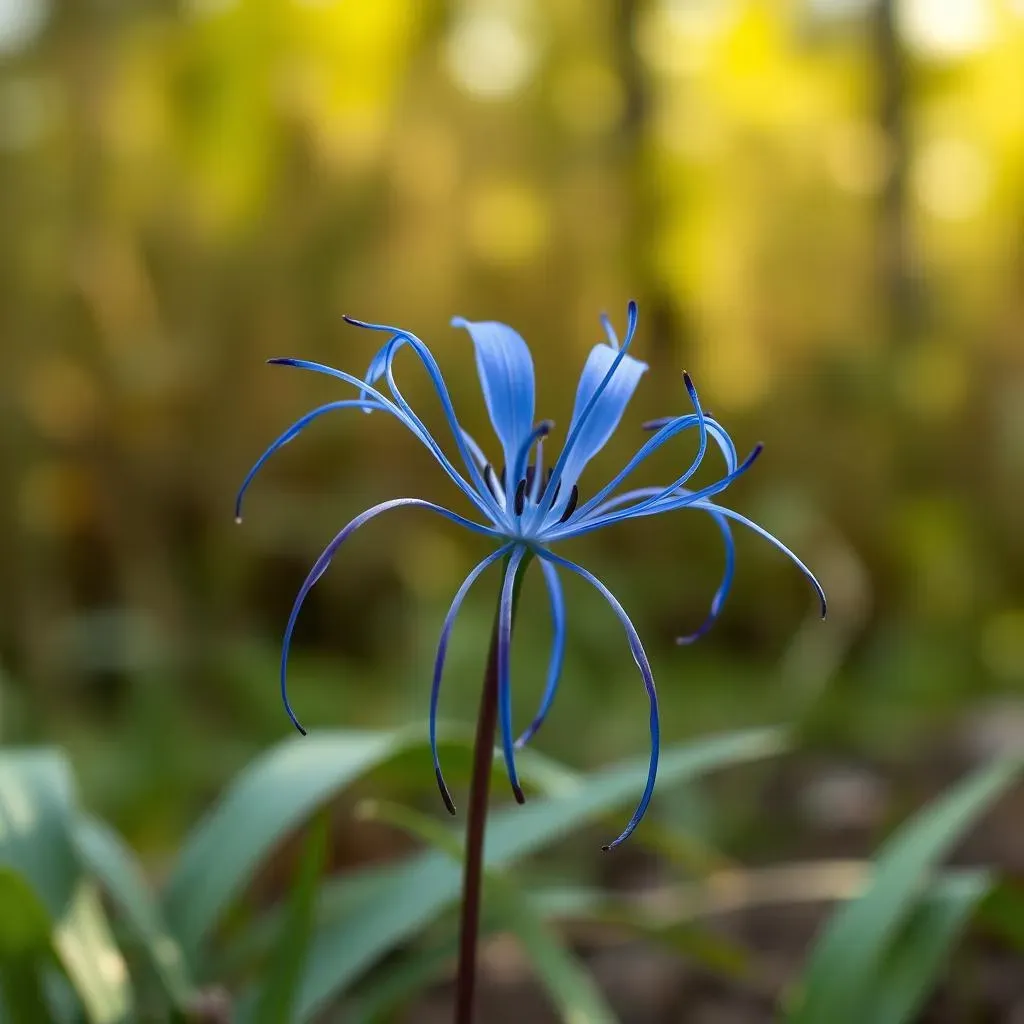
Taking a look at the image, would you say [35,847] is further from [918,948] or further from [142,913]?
[918,948]

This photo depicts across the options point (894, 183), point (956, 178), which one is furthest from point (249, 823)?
point (956, 178)

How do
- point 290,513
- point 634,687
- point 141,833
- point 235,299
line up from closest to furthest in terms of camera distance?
point 141,833, point 634,687, point 290,513, point 235,299

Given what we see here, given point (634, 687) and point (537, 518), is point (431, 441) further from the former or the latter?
point (634, 687)

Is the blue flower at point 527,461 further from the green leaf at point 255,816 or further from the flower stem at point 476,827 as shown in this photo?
the green leaf at point 255,816

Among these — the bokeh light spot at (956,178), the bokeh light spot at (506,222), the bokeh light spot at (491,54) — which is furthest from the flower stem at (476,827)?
the bokeh light spot at (956,178)

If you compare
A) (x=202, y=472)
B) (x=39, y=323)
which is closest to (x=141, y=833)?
(x=202, y=472)
